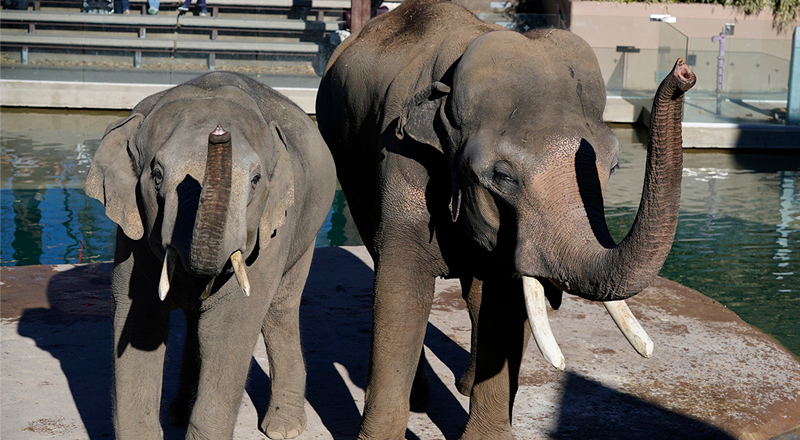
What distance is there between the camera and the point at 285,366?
507 centimetres

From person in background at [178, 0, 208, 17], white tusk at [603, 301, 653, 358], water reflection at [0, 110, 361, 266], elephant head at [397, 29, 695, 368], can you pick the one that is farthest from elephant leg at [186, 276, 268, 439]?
person in background at [178, 0, 208, 17]

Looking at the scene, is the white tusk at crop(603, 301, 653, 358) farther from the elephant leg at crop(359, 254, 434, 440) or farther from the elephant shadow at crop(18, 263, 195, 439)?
the elephant shadow at crop(18, 263, 195, 439)

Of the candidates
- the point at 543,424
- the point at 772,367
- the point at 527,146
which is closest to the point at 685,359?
the point at 772,367

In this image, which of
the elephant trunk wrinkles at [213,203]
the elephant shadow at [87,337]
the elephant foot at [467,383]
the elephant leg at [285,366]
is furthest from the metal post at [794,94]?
the elephant trunk wrinkles at [213,203]

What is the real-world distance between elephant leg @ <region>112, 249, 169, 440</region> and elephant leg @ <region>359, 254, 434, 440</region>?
3.52 feet

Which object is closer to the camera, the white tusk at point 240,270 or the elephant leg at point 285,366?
the white tusk at point 240,270

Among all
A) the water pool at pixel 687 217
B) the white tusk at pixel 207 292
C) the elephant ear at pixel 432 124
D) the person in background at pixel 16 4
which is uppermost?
the person in background at pixel 16 4

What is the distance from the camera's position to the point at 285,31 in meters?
19.1

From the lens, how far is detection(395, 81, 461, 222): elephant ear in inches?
166

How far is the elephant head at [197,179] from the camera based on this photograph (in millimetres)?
3260

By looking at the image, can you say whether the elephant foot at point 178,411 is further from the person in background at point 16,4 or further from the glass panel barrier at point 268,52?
the person in background at point 16,4

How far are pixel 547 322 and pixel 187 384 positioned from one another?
7.41ft

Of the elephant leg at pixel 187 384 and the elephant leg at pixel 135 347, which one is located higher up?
the elephant leg at pixel 135 347

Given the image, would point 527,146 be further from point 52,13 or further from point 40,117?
point 52,13
